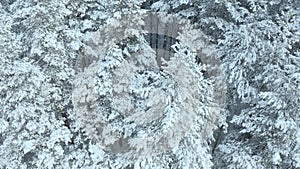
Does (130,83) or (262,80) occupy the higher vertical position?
(262,80)

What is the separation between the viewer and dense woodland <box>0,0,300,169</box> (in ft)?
25.2

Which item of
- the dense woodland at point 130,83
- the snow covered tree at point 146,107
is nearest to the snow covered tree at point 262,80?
the dense woodland at point 130,83

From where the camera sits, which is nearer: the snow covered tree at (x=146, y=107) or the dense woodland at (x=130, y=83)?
the snow covered tree at (x=146, y=107)

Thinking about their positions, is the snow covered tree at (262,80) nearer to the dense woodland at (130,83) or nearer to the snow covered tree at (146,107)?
the dense woodland at (130,83)

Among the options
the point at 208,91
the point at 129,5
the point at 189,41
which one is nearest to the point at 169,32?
the point at 189,41

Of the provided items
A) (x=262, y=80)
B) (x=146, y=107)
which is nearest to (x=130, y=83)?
(x=146, y=107)

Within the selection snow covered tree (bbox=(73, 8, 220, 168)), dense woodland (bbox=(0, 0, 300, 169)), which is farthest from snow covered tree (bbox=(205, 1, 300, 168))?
snow covered tree (bbox=(73, 8, 220, 168))

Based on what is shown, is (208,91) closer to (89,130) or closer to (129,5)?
(129,5)

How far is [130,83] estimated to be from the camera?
8156mm

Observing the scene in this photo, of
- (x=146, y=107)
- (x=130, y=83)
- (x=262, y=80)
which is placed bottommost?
(x=146, y=107)

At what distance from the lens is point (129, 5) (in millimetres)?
7672

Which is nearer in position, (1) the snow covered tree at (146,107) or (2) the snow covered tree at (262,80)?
(1) the snow covered tree at (146,107)

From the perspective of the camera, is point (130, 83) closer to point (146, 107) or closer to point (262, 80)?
point (146, 107)

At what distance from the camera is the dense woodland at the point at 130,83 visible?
7.68m
